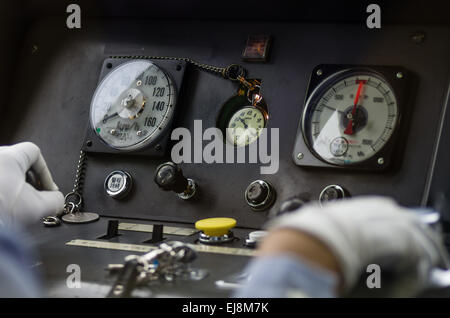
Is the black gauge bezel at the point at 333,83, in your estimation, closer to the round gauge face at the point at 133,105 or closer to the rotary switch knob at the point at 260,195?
the rotary switch knob at the point at 260,195

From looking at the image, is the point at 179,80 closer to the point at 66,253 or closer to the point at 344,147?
the point at 344,147

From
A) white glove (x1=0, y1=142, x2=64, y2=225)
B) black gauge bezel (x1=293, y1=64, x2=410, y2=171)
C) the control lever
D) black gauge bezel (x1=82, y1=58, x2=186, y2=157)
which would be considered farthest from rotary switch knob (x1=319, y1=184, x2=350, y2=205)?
white glove (x1=0, y1=142, x2=64, y2=225)

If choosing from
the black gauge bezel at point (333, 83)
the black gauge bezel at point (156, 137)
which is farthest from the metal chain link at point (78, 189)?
the black gauge bezel at point (333, 83)

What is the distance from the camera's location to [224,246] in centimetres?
173

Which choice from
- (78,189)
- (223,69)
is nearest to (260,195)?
(223,69)

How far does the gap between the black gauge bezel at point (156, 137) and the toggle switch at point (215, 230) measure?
0.45m

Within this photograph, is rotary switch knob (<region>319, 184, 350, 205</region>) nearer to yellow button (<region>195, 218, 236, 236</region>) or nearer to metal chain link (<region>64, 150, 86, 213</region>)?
yellow button (<region>195, 218, 236, 236</region>)

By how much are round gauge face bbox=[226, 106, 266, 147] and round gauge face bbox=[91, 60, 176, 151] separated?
0.77 ft

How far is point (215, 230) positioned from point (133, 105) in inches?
27.4

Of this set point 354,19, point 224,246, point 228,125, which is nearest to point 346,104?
point 354,19

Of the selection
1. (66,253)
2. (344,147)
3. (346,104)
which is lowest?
(66,253)

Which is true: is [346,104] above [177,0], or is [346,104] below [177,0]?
below
